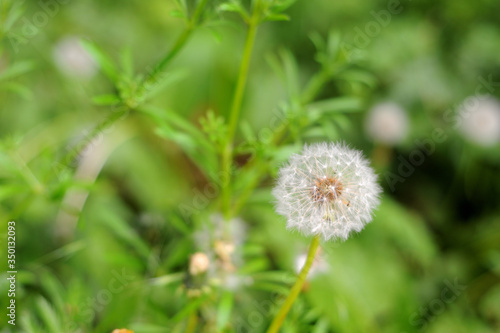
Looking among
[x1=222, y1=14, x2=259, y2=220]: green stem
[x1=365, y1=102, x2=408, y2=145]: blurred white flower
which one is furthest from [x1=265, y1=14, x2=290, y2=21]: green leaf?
[x1=365, y1=102, x2=408, y2=145]: blurred white flower

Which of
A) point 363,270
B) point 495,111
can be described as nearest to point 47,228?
point 363,270

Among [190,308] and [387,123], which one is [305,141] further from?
[190,308]

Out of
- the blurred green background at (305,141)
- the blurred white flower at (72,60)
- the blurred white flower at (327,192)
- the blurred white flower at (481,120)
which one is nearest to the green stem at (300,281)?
the blurred white flower at (327,192)

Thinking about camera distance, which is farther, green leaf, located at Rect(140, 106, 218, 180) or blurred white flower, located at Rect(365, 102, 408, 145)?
blurred white flower, located at Rect(365, 102, 408, 145)

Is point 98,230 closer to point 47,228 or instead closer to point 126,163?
point 47,228

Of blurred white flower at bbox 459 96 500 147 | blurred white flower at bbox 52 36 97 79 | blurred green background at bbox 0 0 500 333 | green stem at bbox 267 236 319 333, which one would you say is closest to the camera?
green stem at bbox 267 236 319 333

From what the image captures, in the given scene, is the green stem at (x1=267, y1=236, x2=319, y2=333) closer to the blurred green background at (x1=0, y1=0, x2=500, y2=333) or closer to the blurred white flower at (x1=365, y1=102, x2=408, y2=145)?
the blurred green background at (x1=0, y1=0, x2=500, y2=333)

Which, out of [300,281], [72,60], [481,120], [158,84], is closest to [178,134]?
[158,84]
